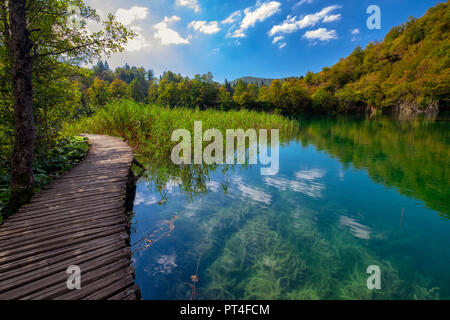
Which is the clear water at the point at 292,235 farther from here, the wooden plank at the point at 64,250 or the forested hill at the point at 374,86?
the forested hill at the point at 374,86

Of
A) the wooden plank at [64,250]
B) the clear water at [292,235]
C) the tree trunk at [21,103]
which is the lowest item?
the clear water at [292,235]

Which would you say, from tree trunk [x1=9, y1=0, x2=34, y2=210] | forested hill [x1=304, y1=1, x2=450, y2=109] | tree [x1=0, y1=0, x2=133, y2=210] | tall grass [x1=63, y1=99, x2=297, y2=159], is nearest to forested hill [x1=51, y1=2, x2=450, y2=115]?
forested hill [x1=304, y1=1, x2=450, y2=109]

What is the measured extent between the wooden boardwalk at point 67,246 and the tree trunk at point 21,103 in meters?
0.33

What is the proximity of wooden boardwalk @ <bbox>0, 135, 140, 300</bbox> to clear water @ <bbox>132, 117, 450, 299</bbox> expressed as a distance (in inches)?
25.7

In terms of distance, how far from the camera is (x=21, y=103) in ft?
9.12

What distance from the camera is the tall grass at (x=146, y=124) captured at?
6984 mm

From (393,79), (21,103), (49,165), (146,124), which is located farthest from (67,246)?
(393,79)

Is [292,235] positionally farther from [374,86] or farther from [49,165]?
[374,86]

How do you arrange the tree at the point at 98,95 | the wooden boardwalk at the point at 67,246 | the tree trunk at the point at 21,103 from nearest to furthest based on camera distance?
the wooden boardwalk at the point at 67,246 < the tree trunk at the point at 21,103 < the tree at the point at 98,95

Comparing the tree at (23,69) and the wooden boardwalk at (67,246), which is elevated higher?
the tree at (23,69)

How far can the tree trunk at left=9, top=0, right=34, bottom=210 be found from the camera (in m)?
2.69

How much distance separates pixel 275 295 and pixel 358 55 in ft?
247

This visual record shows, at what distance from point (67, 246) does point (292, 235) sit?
3.18 m

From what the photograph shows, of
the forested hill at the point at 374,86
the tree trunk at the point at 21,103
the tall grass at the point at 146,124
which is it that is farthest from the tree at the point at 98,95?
the tree trunk at the point at 21,103
